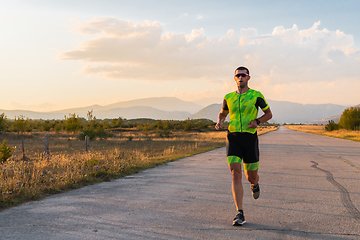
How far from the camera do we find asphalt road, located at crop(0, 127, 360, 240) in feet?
14.3

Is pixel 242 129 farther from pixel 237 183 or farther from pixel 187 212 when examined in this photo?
pixel 187 212

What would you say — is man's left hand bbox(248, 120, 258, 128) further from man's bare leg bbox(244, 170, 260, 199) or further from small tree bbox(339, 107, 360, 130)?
small tree bbox(339, 107, 360, 130)

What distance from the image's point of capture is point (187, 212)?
213 inches

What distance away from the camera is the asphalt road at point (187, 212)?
172 inches

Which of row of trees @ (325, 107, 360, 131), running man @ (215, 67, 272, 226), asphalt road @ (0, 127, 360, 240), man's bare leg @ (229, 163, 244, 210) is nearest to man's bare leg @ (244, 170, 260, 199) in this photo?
running man @ (215, 67, 272, 226)

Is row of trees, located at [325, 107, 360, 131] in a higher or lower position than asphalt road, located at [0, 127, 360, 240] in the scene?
higher

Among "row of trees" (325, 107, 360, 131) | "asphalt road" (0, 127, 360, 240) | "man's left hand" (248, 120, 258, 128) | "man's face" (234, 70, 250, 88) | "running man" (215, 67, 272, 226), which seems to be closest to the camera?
"asphalt road" (0, 127, 360, 240)

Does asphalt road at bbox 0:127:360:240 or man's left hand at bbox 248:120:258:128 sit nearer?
asphalt road at bbox 0:127:360:240

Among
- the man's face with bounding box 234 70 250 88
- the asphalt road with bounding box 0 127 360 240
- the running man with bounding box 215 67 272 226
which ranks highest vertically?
the man's face with bounding box 234 70 250 88

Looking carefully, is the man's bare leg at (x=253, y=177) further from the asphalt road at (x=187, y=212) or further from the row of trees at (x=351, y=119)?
the row of trees at (x=351, y=119)

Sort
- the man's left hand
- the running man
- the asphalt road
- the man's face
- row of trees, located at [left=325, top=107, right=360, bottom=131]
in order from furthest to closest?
row of trees, located at [left=325, top=107, right=360, bottom=131], the man's face, the running man, the man's left hand, the asphalt road

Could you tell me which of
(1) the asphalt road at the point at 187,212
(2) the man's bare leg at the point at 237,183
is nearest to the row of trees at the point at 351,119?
(1) the asphalt road at the point at 187,212

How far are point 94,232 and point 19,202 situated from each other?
2856 millimetres

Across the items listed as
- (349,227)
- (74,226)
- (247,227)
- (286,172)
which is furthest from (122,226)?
(286,172)
